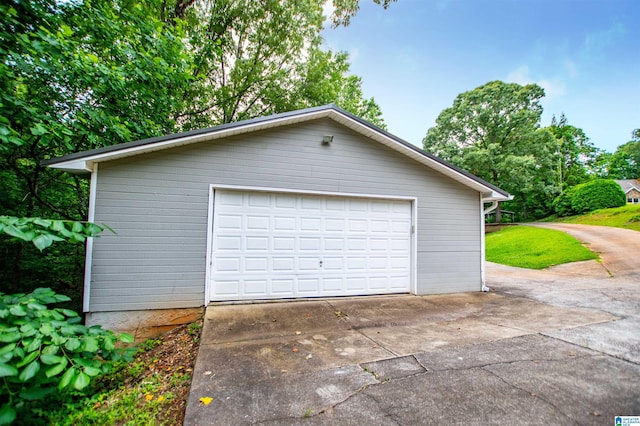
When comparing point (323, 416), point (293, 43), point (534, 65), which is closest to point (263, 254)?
point (323, 416)

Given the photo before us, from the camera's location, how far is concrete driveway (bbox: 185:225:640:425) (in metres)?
1.98

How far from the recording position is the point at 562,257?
34.9ft

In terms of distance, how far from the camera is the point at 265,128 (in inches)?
200

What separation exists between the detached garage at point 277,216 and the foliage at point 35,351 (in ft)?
6.91

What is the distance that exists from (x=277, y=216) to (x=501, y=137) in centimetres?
2452

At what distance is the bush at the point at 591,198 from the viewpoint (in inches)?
837

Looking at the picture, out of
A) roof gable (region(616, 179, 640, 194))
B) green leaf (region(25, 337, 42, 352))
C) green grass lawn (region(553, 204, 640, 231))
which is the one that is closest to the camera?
green leaf (region(25, 337, 42, 352))

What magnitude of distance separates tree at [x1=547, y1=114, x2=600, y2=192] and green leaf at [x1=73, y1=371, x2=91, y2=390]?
41.6 metres

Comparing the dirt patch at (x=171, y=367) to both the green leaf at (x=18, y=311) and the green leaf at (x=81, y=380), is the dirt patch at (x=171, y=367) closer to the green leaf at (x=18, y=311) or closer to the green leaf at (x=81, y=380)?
the green leaf at (x=81, y=380)

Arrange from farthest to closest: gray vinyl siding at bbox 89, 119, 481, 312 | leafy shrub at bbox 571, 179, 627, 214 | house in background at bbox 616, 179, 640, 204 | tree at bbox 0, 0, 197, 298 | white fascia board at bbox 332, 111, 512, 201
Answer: house in background at bbox 616, 179, 640, 204 → leafy shrub at bbox 571, 179, 627, 214 → white fascia board at bbox 332, 111, 512, 201 → gray vinyl siding at bbox 89, 119, 481, 312 → tree at bbox 0, 0, 197, 298

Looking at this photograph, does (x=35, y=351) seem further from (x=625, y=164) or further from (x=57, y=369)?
(x=625, y=164)

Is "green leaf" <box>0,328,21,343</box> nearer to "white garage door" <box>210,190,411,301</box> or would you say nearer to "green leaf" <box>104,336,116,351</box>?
"green leaf" <box>104,336,116,351</box>

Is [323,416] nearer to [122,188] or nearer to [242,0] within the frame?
[122,188]

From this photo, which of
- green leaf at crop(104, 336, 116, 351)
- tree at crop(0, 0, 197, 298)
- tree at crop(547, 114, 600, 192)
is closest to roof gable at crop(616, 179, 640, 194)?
tree at crop(547, 114, 600, 192)
